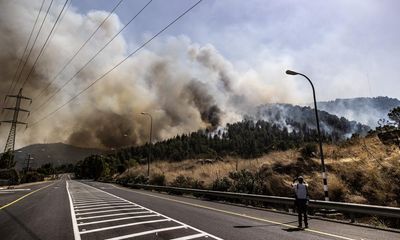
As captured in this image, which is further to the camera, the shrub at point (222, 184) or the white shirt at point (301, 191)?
the shrub at point (222, 184)

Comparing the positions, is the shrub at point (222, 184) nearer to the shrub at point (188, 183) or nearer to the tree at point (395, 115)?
the shrub at point (188, 183)

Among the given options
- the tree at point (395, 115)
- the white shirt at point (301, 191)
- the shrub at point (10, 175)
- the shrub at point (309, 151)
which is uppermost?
the tree at point (395, 115)

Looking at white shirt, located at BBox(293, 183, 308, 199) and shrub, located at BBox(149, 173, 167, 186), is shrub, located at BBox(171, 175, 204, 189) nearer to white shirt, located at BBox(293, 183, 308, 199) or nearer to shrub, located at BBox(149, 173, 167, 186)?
shrub, located at BBox(149, 173, 167, 186)

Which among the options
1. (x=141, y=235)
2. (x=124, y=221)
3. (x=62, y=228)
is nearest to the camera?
(x=141, y=235)

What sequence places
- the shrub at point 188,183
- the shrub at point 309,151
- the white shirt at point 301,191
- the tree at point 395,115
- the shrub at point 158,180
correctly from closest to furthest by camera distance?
the white shirt at point 301,191, the shrub at point 309,151, the shrub at point 188,183, the tree at point 395,115, the shrub at point 158,180

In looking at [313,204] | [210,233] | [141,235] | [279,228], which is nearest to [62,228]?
[141,235]

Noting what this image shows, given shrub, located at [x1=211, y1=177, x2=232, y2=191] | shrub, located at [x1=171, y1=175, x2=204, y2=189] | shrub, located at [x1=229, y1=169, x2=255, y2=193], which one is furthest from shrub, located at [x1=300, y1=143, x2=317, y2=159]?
shrub, located at [x1=171, y1=175, x2=204, y2=189]

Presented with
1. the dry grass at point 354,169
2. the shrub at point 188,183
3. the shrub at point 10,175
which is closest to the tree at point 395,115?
the dry grass at point 354,169

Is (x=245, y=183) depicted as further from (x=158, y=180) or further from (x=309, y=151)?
(x=158, y=180)

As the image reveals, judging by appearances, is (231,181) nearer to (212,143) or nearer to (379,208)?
(379,208)

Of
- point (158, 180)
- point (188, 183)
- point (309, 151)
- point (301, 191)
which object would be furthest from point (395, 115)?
point (158, 180)

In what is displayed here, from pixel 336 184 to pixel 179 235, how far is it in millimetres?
13819

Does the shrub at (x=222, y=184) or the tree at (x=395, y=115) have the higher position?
the tree at (x=395, y=115)

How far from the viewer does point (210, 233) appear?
31.4ft
